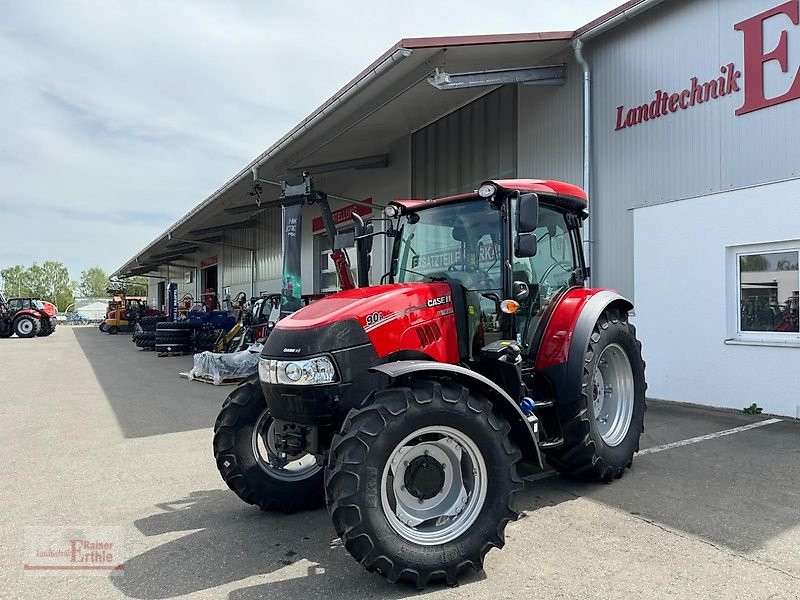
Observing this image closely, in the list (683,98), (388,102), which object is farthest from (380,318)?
(388,102)

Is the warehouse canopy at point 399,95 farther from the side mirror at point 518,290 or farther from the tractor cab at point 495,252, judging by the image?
the side mirror at point 518,290

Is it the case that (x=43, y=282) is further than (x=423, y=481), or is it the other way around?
(x=43, y=282)

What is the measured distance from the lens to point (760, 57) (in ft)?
24.0

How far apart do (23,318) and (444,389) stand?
34.1 meters

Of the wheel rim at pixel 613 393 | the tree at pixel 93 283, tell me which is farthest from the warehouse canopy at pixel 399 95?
the tree at pixel 93 283

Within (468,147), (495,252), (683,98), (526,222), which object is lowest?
(495,252)

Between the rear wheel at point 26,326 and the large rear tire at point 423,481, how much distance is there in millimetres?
33857

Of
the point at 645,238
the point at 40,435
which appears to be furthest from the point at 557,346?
the point at 40,435

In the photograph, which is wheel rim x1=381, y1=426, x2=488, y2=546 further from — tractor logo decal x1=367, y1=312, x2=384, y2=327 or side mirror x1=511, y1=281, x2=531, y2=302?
side mirror x1=511, y1=281, x2=531, y2=302

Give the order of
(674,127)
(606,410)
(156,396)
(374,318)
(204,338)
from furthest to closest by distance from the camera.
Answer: (204,338) → (156,396) → (674,127) → (606,410) → (374,318)

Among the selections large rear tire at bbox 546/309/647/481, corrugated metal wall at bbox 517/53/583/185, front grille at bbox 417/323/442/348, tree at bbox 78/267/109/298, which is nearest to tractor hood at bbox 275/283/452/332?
front grille at bbox 417/323/442/348

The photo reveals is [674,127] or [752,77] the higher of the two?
[752,77]

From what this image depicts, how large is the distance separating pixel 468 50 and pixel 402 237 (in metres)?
5.72

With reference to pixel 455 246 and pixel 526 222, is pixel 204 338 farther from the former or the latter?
pixel 526 222
